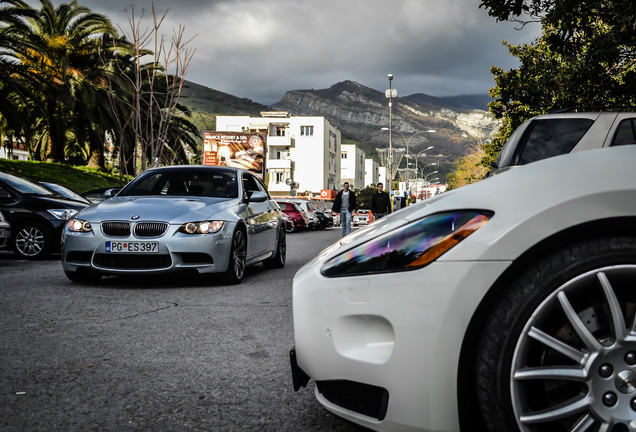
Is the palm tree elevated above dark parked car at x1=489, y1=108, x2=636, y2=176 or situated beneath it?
elevated above

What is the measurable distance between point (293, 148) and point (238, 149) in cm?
2897

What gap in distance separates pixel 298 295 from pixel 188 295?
4142mm

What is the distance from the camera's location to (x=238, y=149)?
5412cm

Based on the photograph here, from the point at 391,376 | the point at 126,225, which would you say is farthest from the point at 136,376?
the point at 126,225

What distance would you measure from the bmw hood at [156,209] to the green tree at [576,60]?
20.3ft

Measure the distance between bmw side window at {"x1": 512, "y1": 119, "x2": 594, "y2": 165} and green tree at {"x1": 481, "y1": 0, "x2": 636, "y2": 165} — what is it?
320 centimetres

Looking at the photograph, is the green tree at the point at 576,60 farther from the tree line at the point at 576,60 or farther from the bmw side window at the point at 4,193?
the bmw side window at the point at 4,193

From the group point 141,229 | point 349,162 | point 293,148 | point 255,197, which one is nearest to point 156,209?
point 141,229

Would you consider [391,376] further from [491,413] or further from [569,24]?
[569,24]

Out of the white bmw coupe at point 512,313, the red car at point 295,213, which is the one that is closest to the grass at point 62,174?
the red car at point 295,213

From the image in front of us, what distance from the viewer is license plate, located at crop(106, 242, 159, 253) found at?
6254mm

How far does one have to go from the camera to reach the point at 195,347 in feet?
12.5

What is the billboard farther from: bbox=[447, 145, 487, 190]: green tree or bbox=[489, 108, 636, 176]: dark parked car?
bbox=[489, 108, 636, 176]: dark parked car

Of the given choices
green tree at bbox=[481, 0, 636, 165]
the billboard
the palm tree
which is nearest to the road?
green tree at bbox=[481, 0, 636, 165]
